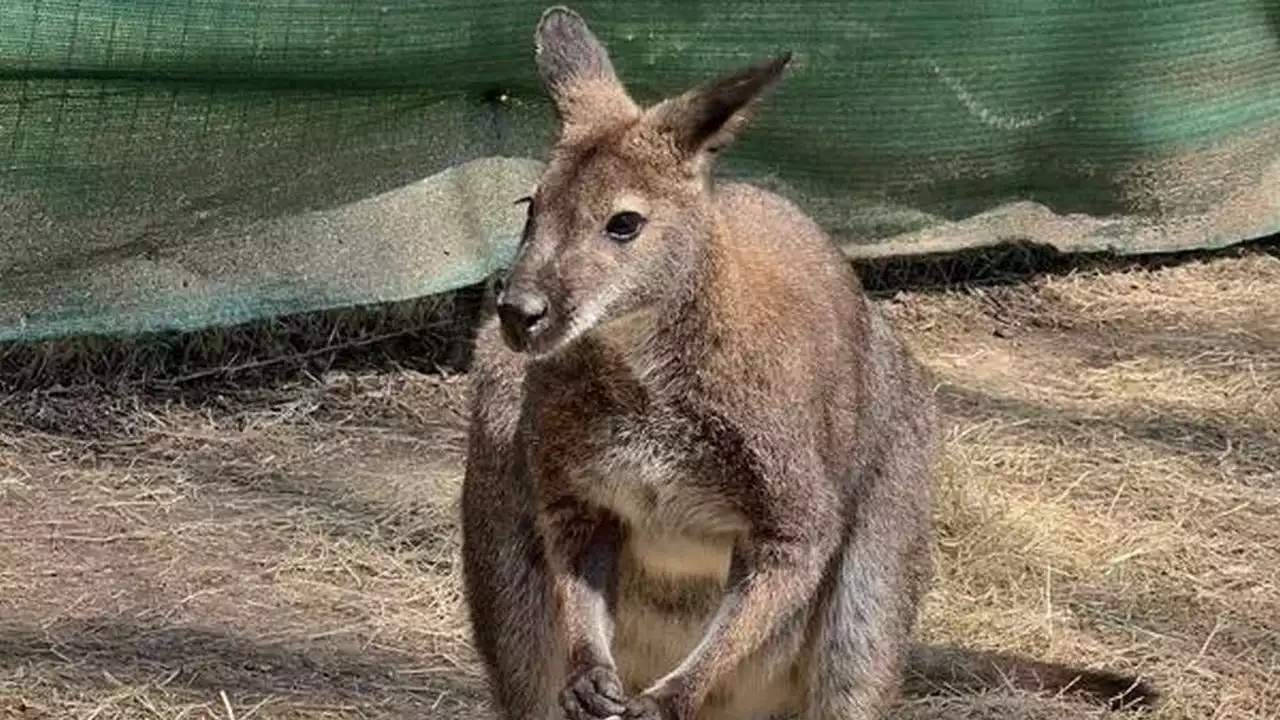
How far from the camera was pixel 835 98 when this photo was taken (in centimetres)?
692

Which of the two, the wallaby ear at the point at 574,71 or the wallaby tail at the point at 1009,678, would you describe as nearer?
the wallaby ear at the point at 574,71

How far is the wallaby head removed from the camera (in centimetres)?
351

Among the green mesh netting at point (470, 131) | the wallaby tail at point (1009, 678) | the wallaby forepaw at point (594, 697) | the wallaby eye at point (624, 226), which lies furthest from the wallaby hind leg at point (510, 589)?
the green mesh netting at point (470, 131)

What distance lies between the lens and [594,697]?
3.79 meters

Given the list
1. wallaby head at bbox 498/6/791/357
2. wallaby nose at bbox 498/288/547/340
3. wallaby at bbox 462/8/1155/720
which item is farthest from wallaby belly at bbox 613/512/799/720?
wallaby nose at bbox 498/288/547/340

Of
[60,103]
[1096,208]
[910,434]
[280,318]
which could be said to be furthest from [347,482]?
[1096,208]

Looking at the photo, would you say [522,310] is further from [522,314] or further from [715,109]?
[715,109]

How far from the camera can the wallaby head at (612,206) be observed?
138 inches

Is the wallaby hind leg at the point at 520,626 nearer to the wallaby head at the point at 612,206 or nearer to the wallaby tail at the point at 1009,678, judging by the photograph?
the wallaby head at the point at 612,206

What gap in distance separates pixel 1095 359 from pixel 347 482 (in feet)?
8.45

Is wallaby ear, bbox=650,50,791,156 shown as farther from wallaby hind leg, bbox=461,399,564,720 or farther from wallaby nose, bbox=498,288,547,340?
wallaby hind leg, bbox=461,399,564,720

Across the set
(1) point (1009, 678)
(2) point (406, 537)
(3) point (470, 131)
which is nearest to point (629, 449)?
(1) point (1009, 678)

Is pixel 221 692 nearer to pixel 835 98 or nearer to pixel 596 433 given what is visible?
pixel 596 433

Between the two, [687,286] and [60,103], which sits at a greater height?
[687,286]
